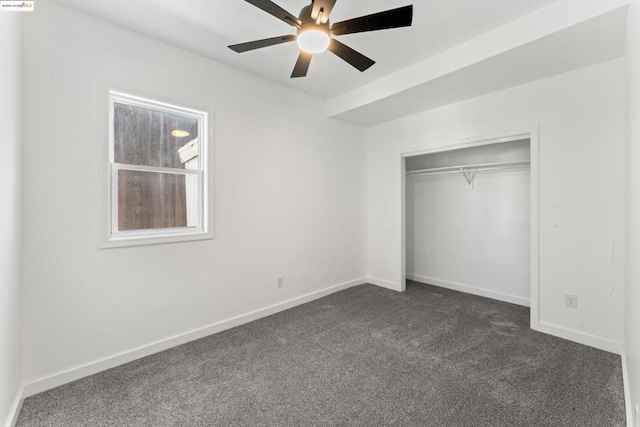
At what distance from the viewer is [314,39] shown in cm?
192

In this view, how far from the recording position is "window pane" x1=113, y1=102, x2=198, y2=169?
8.09 ft

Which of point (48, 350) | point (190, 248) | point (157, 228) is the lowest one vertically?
point (48, 350)

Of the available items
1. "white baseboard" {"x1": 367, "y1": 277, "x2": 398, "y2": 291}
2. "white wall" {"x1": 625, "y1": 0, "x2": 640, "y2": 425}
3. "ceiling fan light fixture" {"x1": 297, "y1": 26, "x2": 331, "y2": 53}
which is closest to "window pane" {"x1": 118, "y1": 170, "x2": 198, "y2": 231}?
"ceiling fan light fixture" {"x1": 297, "y1": 26, "x2": 331, "y2": 53}

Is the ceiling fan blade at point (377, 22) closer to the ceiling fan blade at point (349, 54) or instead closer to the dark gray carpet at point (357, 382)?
the ceiling fan blade at point (349, 54)

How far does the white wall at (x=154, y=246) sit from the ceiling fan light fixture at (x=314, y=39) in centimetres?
134

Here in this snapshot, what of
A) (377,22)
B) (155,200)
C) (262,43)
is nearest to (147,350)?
(155,200)

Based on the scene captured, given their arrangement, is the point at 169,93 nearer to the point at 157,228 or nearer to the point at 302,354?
the point at 157,228

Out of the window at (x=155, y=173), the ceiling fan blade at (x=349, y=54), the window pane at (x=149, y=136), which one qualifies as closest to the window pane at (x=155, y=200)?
the window at (x=155, y=173)

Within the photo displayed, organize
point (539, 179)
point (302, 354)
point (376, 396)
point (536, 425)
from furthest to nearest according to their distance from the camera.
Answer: point (539, 179) → point (302, 354) → point (376, 396) → point (536, 425)

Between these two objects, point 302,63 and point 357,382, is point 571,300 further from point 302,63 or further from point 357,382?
point 302,63

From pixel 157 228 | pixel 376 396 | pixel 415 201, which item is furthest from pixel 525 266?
pixel 157 228

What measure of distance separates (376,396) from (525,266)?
112 inches

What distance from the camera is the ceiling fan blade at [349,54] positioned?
2.06 meters

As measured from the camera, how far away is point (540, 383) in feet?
6.71
